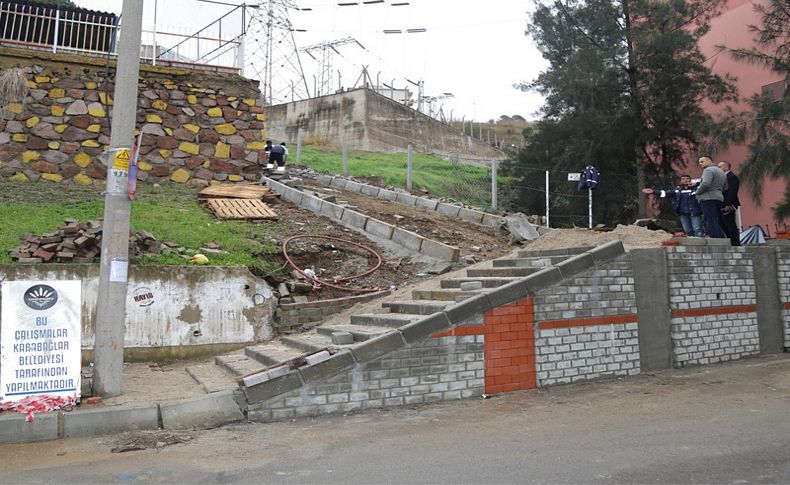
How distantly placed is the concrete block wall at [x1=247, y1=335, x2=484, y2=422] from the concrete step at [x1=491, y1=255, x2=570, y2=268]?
2.09 m

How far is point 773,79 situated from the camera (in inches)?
802

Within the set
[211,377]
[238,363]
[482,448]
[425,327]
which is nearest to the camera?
[482,448]

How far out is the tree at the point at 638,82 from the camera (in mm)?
21531

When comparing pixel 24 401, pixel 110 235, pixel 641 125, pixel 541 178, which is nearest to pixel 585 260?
pixel 110 235

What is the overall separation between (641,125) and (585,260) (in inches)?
604

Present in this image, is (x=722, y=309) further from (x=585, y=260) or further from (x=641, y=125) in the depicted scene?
(x=641, y=125)

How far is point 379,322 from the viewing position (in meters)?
8.31

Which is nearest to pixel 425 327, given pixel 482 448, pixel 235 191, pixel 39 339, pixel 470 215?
pixel 482 448

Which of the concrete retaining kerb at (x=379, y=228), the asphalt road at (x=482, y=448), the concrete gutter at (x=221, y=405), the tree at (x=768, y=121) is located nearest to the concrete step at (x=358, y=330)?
the concrete gutter at (x=221, y=405)

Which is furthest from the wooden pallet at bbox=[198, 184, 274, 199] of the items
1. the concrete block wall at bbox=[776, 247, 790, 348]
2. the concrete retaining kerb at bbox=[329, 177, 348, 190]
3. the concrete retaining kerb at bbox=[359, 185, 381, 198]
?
the concrete block wall at bbox=[776, 247, 790, 348]

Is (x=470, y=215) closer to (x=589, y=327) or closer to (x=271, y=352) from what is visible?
(x=589, y=327)

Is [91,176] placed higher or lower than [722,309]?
higher

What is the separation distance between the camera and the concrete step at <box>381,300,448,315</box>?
26.1 ft

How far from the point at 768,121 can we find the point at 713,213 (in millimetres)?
7486
